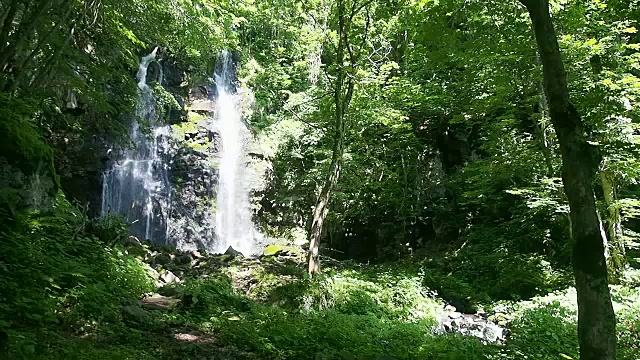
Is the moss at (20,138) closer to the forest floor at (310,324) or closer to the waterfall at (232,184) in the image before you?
the forest floor at (310,324)

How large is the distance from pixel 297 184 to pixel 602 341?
51.5 feet

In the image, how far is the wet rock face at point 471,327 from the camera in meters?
7.83

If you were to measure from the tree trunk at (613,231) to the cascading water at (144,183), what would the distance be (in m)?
14.6

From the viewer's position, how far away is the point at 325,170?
52.5 feet

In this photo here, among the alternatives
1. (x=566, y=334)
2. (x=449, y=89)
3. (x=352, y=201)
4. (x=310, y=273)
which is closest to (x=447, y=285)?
(x=310, y=273)

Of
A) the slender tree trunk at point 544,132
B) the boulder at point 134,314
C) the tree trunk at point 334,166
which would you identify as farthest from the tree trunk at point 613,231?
the boulder at point 134,314

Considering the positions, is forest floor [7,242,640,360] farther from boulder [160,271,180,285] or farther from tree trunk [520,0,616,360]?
tree trunk [520,0,616,360]

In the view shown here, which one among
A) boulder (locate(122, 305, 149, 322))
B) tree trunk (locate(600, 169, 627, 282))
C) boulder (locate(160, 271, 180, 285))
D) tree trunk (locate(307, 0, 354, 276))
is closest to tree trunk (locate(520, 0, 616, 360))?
boulder (locate(122, 305, 149, 322))

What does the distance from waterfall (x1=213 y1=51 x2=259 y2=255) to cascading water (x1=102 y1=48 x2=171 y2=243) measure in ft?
7.71

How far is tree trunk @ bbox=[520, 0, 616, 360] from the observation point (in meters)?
3.11

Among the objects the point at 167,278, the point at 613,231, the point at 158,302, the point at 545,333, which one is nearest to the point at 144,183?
the point at 167,278

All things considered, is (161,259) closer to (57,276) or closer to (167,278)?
(167,278)

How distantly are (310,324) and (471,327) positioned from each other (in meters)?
3.63

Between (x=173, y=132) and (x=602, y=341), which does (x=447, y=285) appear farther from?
(x=173, y=132)
